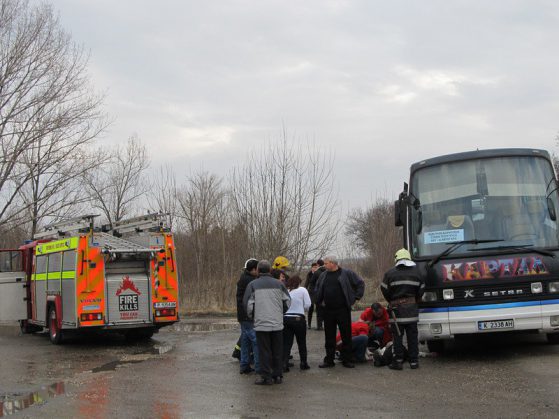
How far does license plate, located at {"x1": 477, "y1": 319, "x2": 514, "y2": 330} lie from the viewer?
422 inches

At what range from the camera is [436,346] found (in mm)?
12344

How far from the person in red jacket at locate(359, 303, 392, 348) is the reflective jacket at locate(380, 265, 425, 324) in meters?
1.11

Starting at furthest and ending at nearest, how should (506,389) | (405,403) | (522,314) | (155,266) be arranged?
(155,266)
(522,314)
(506,389)
(405,403)

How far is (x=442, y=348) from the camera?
40.7 ft

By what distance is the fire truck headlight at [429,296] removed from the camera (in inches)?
437

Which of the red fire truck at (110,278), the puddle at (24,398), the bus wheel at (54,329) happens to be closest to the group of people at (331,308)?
the puddle at (24,398)

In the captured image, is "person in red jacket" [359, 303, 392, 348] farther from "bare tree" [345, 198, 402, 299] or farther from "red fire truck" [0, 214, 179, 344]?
"bare tree" [345, 198, 402, 299]

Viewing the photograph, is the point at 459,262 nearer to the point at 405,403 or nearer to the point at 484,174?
the point at 484,174

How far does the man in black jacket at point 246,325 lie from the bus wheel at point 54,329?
21.8 feet

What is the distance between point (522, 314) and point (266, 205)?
1619 centimetres

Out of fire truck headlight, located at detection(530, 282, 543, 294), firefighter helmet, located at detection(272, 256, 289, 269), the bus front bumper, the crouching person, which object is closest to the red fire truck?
firefighter helmet, located at detection(272, 256, 289, 269)

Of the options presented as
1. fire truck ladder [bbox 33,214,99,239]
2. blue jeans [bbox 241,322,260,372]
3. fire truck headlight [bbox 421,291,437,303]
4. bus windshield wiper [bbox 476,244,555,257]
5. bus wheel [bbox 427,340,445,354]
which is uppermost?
fire truck ladder [bbox 33,214,99,239]

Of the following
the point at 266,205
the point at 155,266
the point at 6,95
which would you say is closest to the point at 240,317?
the point at 155,266

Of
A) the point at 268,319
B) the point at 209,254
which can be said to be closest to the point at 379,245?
the point at 209,254
